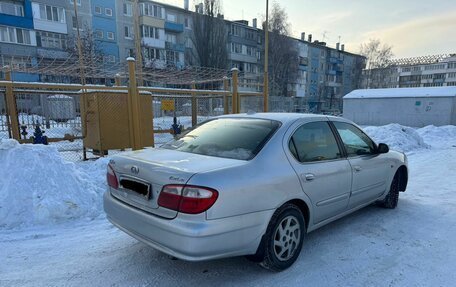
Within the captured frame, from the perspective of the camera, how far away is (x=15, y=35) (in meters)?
30.8

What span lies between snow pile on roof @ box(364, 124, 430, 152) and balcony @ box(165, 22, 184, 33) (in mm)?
35236

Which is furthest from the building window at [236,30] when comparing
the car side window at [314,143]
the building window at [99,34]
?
the car side window at [314,143]

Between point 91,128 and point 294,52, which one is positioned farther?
point 294,52

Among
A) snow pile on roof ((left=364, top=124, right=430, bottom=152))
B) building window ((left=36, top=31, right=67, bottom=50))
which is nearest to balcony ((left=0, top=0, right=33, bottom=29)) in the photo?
building window ((left=36, top=31, right=67, bottom=50))

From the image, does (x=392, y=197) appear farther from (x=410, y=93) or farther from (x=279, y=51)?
(x=279, y=51)

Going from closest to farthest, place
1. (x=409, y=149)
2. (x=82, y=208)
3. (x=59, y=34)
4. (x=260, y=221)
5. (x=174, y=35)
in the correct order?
1. (x=260, y=221)
2. (x=82, y=208)
3. (x=409, y=149)
4. (x=59, y=34)
5. (x=174, y=35)

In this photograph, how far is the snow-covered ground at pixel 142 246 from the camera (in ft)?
9.70

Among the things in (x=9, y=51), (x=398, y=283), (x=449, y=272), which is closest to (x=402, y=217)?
(x=449, y=272)

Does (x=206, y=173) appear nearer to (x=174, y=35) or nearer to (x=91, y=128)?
(x=91, y=128)

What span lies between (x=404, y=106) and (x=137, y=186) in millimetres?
23644

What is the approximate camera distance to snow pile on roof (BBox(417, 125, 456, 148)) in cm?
1301

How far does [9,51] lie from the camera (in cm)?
3052

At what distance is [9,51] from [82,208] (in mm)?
34350

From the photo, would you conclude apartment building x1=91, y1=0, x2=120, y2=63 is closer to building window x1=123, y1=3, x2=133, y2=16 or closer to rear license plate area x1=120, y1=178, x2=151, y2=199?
building window x1=123, y1=3, x2=133, y2=16
